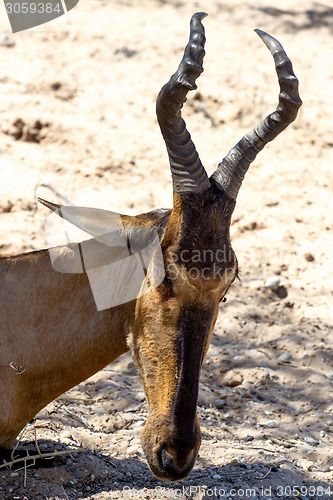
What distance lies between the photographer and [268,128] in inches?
166

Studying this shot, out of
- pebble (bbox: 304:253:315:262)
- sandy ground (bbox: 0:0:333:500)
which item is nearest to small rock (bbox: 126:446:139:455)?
sandy ground (bbox: 0:0:333:500)

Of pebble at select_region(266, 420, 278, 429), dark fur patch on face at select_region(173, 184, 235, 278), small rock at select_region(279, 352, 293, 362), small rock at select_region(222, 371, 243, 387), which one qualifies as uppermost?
dark fur patch on face at select_region(173, 184, 235, 278)

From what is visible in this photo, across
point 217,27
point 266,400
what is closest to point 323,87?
point 217,27

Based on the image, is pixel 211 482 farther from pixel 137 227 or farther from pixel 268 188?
pixel 268 188

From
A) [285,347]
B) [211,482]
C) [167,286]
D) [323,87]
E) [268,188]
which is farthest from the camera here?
[323,87]

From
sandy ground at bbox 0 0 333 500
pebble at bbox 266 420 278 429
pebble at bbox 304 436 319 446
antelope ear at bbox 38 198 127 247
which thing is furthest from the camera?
pebble at bbox 266 420 278 429

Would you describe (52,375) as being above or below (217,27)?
above

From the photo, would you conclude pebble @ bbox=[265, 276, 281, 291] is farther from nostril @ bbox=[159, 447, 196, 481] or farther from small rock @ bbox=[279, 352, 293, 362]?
nostril @ bbox=[159, 447, 196, 481]

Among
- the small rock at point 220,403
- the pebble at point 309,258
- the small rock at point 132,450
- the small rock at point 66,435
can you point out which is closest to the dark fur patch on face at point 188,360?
the small rock at point 132,450

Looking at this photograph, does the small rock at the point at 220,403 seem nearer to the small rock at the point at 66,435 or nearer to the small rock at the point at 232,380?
the small rock at the point at 232,380

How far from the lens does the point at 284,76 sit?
402 centimetres

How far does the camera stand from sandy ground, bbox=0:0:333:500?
4926 mm

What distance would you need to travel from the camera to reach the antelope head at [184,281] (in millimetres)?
3801

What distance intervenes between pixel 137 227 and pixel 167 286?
0.52 metres
